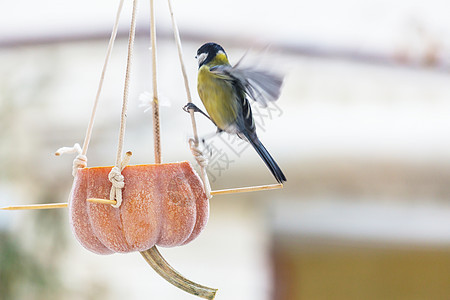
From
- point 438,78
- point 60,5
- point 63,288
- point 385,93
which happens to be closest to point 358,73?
point 385,93

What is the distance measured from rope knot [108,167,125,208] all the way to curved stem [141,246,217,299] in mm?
86

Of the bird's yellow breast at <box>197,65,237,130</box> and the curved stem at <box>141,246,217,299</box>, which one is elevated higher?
the bird's yellow breast at <box>197,65,237,130</box>

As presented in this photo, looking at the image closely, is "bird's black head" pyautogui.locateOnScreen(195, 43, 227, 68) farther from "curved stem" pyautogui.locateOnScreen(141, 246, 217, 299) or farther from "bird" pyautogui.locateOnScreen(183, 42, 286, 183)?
"curved stem" pyautogui.locateOnScreen(141, 246, 217, 299)

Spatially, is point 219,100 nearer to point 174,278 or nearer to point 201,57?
point 201,57

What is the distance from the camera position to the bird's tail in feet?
2.39

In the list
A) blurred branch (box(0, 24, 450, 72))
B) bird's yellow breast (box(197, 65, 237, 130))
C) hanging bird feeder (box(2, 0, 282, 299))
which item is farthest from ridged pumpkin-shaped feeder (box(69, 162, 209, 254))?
blurred branch (box(0, 24, 450, 72))

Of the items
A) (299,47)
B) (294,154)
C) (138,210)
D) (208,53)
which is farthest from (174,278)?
(294,154)

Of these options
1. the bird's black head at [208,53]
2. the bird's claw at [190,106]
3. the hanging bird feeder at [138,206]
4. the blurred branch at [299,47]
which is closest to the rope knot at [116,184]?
the hanging bird feeder at [138,206]

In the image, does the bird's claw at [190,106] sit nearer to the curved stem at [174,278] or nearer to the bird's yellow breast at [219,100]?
the bird's yellow breast at [219,100]

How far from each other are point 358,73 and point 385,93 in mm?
161

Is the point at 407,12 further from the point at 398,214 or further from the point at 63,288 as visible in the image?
the point at 63,288

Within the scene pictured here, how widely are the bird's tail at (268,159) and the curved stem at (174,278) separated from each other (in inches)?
6.1

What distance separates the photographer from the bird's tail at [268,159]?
2.39ft

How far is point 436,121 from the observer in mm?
2428
